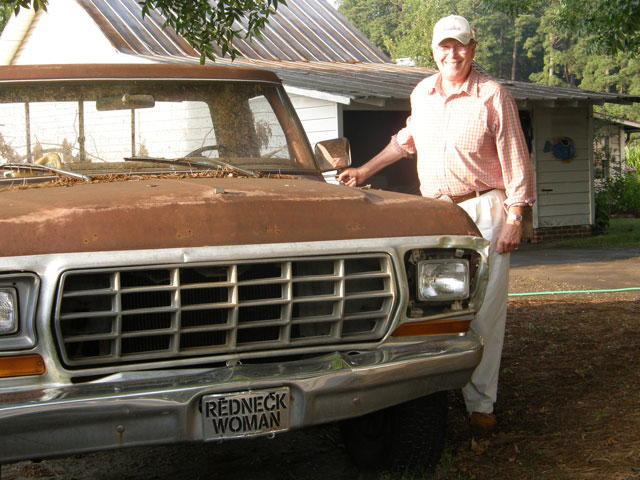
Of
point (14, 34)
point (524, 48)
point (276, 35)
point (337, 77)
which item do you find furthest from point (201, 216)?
point (524, 48)

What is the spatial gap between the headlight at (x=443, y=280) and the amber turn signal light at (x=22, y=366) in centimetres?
134

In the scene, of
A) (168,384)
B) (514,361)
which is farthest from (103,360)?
(514,361)

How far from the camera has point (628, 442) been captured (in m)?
3.94

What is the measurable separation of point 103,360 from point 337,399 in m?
0.80

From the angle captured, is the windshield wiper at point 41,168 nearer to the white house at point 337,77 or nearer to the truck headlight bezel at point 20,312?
the truck headlight bezel at point 20,312

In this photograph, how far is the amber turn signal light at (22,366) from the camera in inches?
103

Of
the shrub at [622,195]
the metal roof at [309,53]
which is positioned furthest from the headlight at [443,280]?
the shrub at [622,195]

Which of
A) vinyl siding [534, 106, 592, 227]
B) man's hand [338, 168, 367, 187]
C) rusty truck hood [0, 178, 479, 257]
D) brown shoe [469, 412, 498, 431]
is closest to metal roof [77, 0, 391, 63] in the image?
vinyl siding [534, 106, 592, 227]

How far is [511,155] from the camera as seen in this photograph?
4.21m

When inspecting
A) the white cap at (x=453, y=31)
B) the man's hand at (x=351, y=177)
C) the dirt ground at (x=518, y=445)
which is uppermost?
the white cap at (x=453, y=31)

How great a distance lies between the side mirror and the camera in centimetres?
447

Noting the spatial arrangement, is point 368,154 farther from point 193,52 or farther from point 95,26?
point 95,26

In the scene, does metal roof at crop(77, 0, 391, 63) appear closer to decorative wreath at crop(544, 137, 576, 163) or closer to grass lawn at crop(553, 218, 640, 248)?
decorative wreath at crop(544, 137, 576, 163)

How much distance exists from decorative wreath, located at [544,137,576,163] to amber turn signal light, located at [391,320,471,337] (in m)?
13.8
